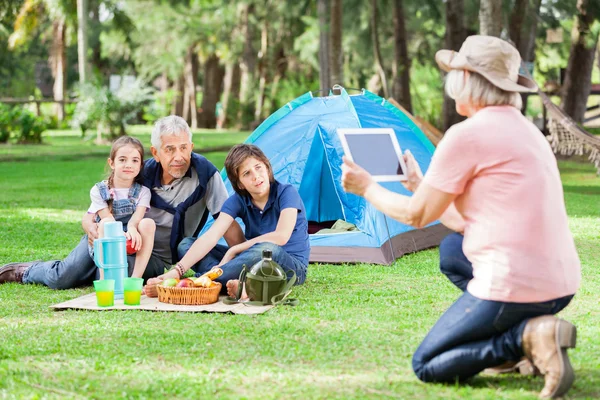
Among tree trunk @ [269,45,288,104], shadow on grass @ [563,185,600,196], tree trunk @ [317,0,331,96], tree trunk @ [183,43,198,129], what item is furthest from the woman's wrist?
tree trunk @ [183,43,198,129]

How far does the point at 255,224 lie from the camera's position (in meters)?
4.86

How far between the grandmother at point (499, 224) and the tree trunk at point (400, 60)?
16797 mm

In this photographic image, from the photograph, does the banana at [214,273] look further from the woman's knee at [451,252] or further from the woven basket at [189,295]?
the woman's knee at [451,252]

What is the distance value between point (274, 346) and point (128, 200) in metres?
1.66

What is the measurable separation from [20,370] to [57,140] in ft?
62.6

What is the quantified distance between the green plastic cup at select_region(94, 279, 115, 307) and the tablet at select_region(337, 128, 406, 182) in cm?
160

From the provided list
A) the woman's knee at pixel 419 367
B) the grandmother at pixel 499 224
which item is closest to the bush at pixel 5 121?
the woman's knee at pixel 419 367

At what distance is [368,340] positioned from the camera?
12.0ft

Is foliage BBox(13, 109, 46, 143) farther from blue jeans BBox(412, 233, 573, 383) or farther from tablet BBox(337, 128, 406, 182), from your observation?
blue jeans BBox(412, 233, 573, 383)

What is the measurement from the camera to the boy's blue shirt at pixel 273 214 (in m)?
4.76

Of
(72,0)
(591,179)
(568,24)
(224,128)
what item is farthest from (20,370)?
(224,128)

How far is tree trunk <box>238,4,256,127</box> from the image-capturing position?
28.0 meters

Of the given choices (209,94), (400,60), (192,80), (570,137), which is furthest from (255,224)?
(209,94)

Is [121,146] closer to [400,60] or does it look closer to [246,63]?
[400,60]
